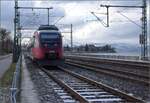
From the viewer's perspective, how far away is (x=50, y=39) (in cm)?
4006

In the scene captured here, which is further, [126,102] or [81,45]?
[81,45]

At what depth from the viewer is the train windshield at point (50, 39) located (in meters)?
40.0

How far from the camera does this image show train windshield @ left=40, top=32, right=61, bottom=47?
4003 centimetres

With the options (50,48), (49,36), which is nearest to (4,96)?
(50,48)

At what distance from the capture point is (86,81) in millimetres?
23922

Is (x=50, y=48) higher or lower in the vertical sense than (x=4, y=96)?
higher

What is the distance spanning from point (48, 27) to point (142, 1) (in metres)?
15.5

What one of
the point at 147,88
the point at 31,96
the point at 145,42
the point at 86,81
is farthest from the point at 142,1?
the point at 31,96

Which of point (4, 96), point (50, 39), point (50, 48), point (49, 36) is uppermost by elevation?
point (49, 36)

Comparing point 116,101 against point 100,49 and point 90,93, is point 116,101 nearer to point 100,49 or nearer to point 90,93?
point 90,93

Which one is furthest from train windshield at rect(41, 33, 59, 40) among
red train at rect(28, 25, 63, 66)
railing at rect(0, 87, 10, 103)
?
railing at rect(0, 87, 10, 103)

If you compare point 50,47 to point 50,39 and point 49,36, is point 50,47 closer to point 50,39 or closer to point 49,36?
point 50,39

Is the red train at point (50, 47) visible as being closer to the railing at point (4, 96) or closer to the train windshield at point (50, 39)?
the train windshield at point (50, 39)

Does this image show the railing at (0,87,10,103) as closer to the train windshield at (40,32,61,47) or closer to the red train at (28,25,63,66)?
the red train at (28,25,63,66)
